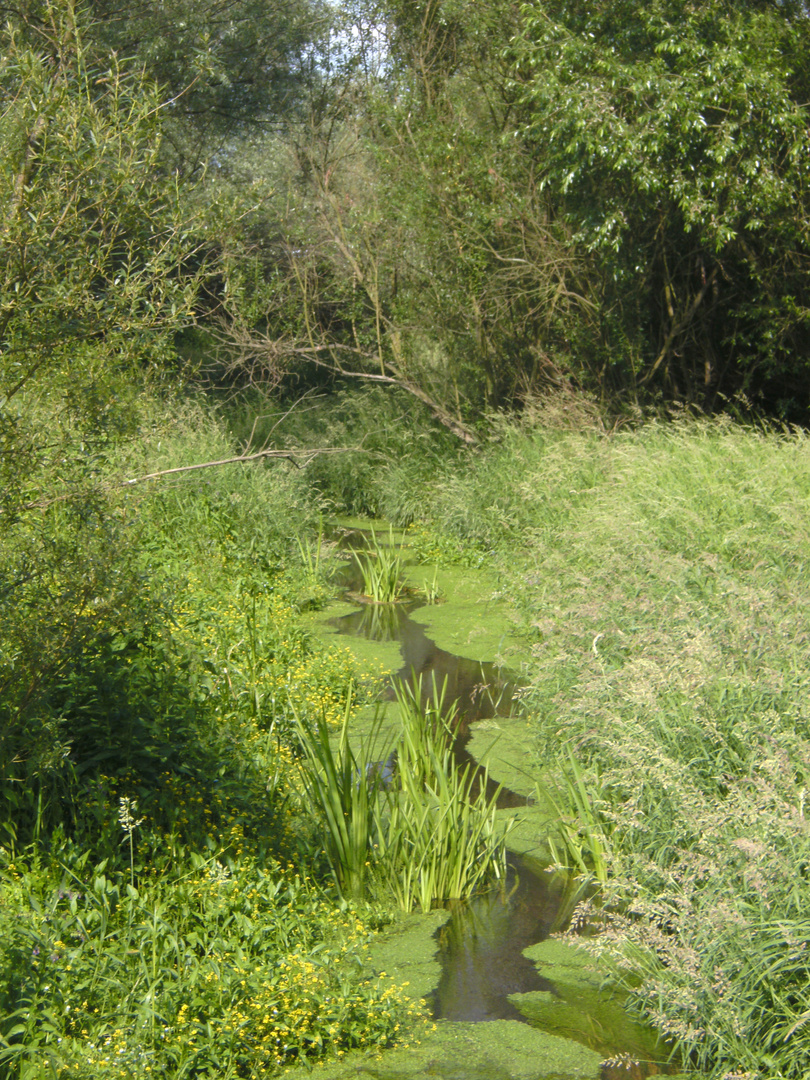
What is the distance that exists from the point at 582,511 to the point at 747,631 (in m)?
3.70

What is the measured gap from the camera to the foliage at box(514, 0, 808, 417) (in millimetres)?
8383

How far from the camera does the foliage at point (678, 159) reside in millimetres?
8383

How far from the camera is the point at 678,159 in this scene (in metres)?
8.62

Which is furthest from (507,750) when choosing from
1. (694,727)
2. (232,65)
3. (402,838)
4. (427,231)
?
(232,65)

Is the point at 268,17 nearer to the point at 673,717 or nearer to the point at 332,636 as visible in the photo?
the point at 332,636

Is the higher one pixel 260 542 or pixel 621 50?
pixel 621 50

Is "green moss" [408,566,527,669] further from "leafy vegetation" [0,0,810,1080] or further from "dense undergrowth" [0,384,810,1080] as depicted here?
"dense undergrowth" [0,384,810,1080]

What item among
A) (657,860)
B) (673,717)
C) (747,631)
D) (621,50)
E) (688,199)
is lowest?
(657,860)

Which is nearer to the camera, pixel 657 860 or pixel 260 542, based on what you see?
pixel 657 860

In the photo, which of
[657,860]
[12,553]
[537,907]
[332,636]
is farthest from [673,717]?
[332,636]

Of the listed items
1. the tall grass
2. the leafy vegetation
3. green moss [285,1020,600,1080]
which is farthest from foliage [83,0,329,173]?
green moss [285,1020,600,1080]

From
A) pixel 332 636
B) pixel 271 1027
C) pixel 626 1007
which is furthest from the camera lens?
pixel 332 636

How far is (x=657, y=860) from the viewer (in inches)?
144

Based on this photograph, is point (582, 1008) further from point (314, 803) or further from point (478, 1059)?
point (314, 803)
